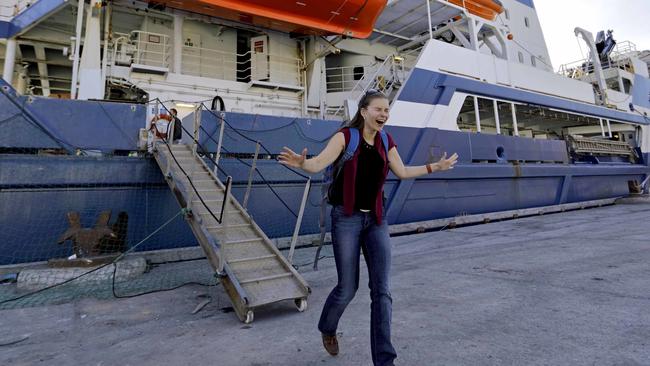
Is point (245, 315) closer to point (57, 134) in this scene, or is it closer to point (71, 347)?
point (71, 347)

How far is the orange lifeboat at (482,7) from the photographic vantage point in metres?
8.04

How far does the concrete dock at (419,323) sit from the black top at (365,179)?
786 millimetres

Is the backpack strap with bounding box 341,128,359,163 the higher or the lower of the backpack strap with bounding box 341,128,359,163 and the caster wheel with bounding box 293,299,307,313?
the higher

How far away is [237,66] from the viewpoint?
7.56 metres

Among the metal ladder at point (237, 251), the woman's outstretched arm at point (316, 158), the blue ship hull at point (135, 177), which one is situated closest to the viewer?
the woman's outstretched arm at point (316, 158)

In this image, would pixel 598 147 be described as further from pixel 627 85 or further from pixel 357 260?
pixel 357 260

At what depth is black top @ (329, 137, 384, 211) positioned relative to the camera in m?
1.57

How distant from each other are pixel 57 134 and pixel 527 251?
583 centimetres

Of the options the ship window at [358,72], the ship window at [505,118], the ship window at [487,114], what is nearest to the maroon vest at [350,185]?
the ship window at [358,72]

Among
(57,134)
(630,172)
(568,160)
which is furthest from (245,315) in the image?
(630,172)

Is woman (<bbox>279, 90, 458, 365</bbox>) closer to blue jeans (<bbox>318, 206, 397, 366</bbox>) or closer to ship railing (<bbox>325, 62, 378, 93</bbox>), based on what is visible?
blue jeans (<bbox>318, 206, 397, 366</bbox>)

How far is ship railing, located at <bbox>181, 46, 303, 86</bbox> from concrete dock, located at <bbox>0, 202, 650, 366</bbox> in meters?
5.01

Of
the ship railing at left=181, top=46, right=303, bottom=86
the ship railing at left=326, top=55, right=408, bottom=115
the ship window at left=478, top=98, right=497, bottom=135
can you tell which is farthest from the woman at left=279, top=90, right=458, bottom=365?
the ship window at left=478, top=98, right=497, bottom=135

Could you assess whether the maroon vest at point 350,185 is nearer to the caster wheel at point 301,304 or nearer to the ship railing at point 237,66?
the caster wheel at point 301,304
